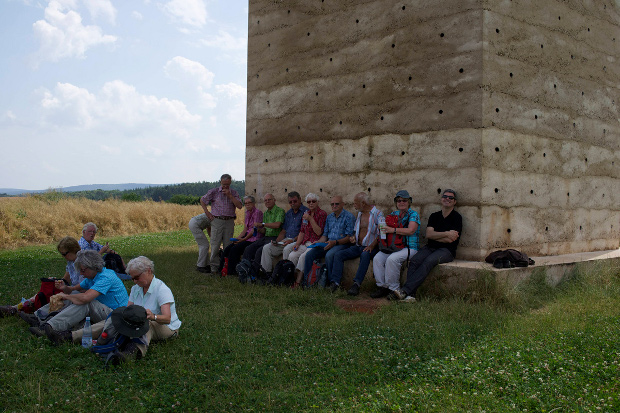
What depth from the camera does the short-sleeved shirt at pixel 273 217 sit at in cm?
993

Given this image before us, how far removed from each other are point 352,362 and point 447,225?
3.62 metres

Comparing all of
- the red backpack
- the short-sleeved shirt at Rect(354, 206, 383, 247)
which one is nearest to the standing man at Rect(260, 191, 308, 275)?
the short-sleeved shirt at Rect(354, 206, 383, 247)

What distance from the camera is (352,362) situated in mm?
4645

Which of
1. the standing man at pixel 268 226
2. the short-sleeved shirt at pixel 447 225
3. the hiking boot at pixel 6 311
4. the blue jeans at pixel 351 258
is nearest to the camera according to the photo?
the hiking boot at pixel 6 311

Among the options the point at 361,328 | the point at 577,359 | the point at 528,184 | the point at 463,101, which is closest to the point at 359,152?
the point at 463,101

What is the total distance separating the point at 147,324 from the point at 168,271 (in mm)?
5712

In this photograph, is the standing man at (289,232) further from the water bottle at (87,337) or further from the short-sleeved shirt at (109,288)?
the water bottle at (87,337)

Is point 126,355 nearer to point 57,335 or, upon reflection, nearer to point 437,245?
point 57,335

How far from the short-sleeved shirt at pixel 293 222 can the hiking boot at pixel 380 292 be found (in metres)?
2.27

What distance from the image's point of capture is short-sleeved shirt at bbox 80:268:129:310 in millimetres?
5495

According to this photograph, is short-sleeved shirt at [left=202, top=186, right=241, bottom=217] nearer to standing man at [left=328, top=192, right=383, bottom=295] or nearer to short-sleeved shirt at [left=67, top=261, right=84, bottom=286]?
standing man at [left=328, top=192, right=383, bottom=295]

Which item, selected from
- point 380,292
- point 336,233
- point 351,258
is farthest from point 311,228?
point 380,292

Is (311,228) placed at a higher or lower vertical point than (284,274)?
higher

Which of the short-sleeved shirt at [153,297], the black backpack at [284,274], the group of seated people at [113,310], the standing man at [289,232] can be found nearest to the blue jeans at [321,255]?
the black backpack at [284,274]
